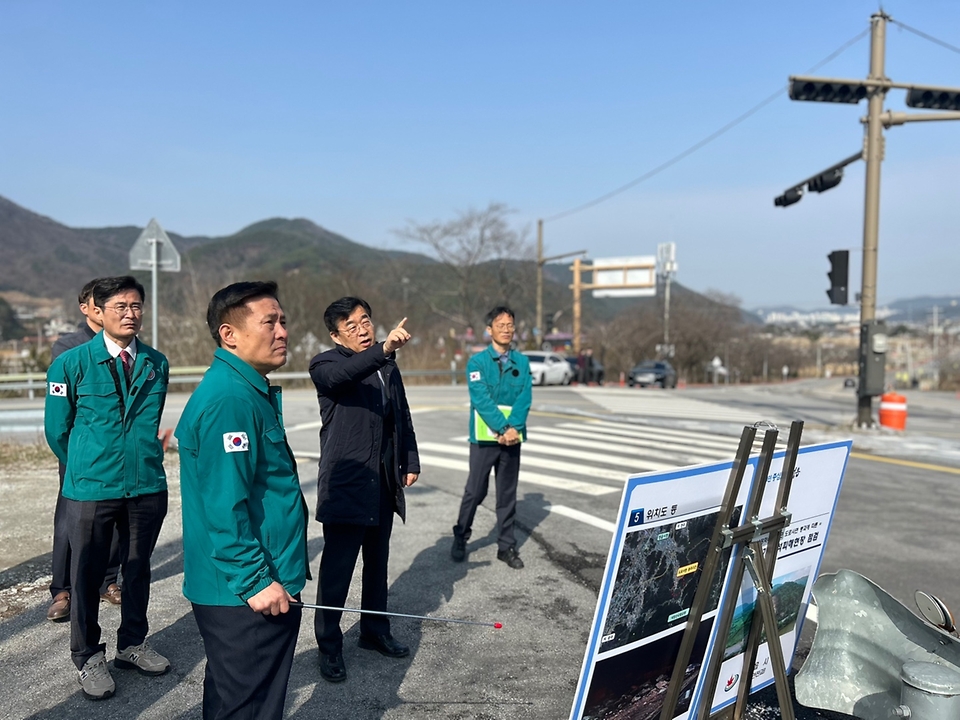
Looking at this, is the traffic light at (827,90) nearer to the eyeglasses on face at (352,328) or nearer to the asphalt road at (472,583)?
the asphalt road at (472,583)

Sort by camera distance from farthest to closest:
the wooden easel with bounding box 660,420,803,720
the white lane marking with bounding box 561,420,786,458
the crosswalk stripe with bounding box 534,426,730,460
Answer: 1. the white lane marking with bounding box 561,420,786,458
2. the crosswalk stripe with bounding box 534,426,730,460
3. the wooden easel with bounding box 660,420,803,720

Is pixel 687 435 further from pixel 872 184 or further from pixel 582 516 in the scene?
pixel 582 516

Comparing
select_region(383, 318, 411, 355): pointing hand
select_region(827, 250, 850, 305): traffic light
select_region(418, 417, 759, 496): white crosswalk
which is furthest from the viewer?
select_region(827, 250, 850, 305): traffic light

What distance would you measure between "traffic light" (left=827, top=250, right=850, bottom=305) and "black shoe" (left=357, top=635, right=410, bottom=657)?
12611mm

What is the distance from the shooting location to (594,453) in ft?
36.5

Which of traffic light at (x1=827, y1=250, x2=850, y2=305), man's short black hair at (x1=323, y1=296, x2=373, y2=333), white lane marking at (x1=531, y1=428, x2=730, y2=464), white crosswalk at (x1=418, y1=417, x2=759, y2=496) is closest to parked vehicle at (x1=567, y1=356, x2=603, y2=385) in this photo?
white crosswalk at (x1=418, y1=417, x2=759, y2=496)

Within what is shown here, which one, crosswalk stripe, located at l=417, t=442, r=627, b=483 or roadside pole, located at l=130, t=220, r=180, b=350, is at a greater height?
roadside pole, located at l=130, t=220, r=180, b=350

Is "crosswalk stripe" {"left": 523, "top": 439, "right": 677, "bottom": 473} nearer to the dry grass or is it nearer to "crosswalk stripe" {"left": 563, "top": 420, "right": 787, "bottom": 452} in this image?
"crosswalk stripe" {"left": 563, "top": 420, "right": 787, "bottom": 452}

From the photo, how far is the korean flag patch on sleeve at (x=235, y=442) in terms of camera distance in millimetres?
2377

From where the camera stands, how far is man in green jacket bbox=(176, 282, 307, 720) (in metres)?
2.37

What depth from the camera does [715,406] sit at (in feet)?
72.9

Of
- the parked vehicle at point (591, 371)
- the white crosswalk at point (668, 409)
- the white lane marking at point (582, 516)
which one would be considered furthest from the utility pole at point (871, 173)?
the parked vehicle at point (591, 371)

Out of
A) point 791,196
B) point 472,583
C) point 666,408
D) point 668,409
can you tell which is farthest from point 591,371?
point 472,583

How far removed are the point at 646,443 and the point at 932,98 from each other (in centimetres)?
762
